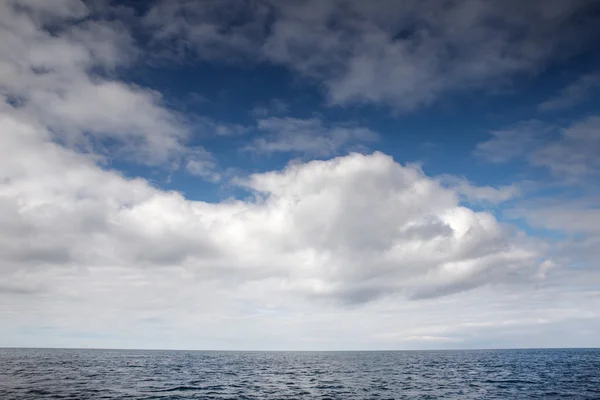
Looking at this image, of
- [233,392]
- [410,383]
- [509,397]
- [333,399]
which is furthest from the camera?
[410,383]

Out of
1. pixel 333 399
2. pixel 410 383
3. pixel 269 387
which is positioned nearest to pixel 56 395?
pixel 269 387

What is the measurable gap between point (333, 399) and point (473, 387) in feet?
89.8

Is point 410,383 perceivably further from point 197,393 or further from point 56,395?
point 56,395

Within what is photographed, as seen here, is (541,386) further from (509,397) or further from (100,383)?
(100,383)

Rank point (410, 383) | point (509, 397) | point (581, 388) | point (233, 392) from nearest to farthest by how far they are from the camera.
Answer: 1. point (509, 397)
2. point (233, 392)
3. point (581, 388)
4. point (410, 383)

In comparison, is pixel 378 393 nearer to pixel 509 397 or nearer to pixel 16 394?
pixel 509 397

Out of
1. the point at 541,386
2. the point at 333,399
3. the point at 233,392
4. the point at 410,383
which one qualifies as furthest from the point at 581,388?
the point at 233,392

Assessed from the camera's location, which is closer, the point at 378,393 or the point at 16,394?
the point at 16,394

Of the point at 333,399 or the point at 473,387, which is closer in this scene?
the point at 333,399

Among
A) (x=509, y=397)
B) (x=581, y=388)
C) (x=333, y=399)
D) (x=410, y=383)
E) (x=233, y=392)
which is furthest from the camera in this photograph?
(x=410, y=383)

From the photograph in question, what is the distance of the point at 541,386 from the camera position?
62.9m

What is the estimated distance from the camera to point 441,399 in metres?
47.9

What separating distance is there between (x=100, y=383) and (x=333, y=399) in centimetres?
3953

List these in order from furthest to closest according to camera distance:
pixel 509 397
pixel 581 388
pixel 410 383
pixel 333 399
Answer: pixel 410 383, pixel 581 388, pixel 509 397, pixel 333 399
